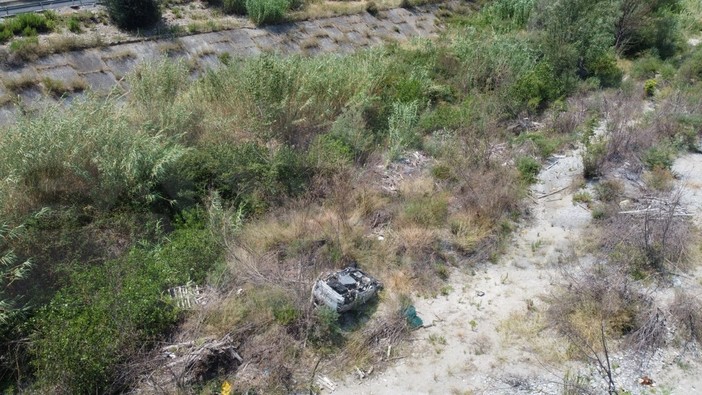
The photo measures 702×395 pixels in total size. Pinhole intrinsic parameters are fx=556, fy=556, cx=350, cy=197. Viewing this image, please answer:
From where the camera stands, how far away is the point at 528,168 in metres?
8.31

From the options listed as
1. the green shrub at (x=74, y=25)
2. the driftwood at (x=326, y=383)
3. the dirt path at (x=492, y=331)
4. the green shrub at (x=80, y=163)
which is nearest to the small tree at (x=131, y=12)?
the green shrub at (x=74, y=25)

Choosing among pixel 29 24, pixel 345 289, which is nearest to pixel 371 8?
pixel 29 24

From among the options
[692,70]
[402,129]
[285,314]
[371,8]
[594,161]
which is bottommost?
[285,314]

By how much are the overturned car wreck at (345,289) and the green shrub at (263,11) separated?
7162 mm

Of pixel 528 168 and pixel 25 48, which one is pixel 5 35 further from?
pixel 528 168

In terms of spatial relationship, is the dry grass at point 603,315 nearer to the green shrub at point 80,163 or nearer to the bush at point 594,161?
the bush at point 594,161

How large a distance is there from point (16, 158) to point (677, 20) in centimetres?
1484

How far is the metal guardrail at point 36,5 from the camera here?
923cm

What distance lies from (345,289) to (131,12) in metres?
7.06

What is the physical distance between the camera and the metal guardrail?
923 cm

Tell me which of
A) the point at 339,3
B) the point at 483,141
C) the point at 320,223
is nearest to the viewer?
the point at 320,223

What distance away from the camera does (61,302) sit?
16.2 feet

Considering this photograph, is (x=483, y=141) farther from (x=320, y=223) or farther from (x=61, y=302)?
(x=61, y=302)

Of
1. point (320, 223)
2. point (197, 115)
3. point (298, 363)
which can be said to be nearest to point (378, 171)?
point (320, 223)
